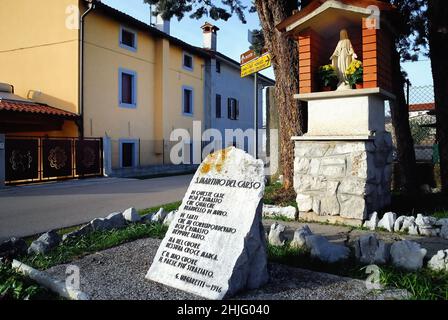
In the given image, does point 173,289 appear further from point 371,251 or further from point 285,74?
point 285,74

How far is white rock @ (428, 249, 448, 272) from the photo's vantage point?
3.39 m

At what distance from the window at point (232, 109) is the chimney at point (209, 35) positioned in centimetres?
390

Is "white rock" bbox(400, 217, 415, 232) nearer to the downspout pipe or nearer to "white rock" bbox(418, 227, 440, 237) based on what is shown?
"white rock" bbox(418, 227, 440, 237)

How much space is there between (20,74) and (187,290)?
55.6 ft

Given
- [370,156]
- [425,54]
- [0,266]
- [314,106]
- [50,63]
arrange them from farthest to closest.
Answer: [50,63] < [425,54] < [314,106] < [370,156] < [0,266]

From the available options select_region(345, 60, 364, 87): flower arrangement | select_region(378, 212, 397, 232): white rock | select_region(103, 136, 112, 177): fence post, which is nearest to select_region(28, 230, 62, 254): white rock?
select_region(378, 212, 397, 232): white rock

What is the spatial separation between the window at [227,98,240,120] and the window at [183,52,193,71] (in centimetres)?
526

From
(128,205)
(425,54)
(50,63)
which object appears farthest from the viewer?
(50,63)

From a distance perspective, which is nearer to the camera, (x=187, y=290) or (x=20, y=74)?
(x=187, y=290)

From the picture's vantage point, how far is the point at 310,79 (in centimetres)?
617

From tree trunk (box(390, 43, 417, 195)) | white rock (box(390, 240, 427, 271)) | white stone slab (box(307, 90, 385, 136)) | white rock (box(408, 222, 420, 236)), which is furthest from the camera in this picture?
tree trunk (box(390, 43, 417, 195))

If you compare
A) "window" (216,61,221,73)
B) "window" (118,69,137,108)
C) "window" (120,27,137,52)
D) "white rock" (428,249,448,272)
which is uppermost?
"window" (216,61,221,73)

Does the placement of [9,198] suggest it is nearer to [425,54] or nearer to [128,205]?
[128,205]

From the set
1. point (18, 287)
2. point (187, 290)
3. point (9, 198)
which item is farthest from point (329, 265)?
point (9, 198)
